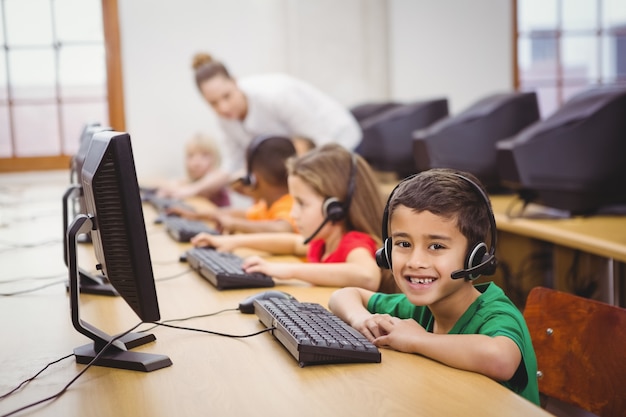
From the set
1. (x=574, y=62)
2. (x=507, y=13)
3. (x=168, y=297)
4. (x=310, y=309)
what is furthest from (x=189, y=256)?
(x=574, y=62)

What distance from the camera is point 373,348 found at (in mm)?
1360

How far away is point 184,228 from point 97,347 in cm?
147

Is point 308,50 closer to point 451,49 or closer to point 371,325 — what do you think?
point 451,49

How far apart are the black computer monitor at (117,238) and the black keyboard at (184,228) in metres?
1.40

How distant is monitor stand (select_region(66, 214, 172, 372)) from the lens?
54.0 inches

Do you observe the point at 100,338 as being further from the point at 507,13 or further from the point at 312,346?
the point at 507,13

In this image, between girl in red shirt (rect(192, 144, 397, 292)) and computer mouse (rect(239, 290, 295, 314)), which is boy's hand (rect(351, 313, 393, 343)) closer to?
computer mouse (rect(239, 290, 295, 314))

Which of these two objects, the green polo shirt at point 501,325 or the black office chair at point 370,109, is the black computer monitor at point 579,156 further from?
the black office chair at point 370,109

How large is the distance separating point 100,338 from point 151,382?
19cm

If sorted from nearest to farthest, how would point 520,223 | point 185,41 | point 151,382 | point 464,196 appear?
point 151,382
point 464,196
point 520,223
point 185,41

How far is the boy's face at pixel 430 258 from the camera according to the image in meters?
1.41

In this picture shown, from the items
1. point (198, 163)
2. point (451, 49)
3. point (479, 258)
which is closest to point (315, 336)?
point (479, 258)

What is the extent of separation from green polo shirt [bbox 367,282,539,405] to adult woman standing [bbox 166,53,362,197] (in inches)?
92.2

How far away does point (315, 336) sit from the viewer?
54.6 inches
